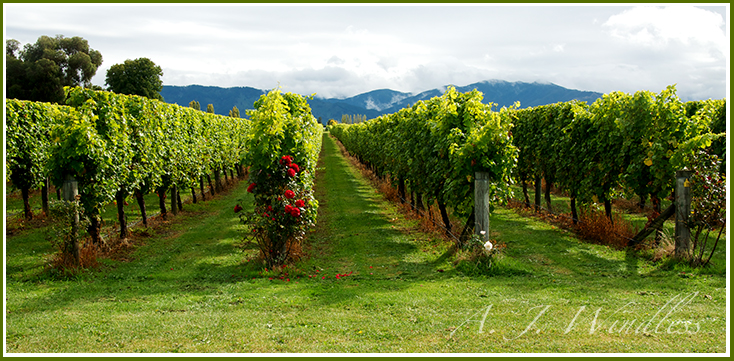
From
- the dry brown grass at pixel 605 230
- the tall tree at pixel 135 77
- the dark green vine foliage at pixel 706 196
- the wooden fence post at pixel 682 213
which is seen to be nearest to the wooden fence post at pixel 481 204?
the wooden fence post at pixel 682 213

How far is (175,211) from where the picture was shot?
13781 mm

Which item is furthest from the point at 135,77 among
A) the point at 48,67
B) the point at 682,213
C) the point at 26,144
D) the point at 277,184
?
the point at 682,213

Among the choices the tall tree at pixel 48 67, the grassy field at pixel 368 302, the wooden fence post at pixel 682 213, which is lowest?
the grassy field at pixel 368 302

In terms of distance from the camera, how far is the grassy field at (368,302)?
4297 mm

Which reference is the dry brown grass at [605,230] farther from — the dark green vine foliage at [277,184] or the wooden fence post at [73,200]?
the wooden fence post at [73,200]

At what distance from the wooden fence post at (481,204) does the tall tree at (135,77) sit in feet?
155

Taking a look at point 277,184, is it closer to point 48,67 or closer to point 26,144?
point 26,144

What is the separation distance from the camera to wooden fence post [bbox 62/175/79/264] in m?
7.28

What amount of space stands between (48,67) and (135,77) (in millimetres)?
10418

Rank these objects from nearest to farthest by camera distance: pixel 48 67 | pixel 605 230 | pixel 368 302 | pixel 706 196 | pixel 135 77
A: pixel 368 302
pixel 706 196
pixel 605 230
pixel 48 67
pixel 135 77

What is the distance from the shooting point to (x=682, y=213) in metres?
7.21

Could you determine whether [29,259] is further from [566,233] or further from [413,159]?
[566,233]

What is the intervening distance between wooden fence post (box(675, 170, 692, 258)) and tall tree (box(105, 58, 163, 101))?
49379mm

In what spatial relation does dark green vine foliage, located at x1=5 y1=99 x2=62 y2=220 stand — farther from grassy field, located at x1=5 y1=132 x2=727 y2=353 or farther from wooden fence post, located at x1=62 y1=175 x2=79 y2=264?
wooden fence post, located at x1=62 y1=175 x2=79 y2=264
